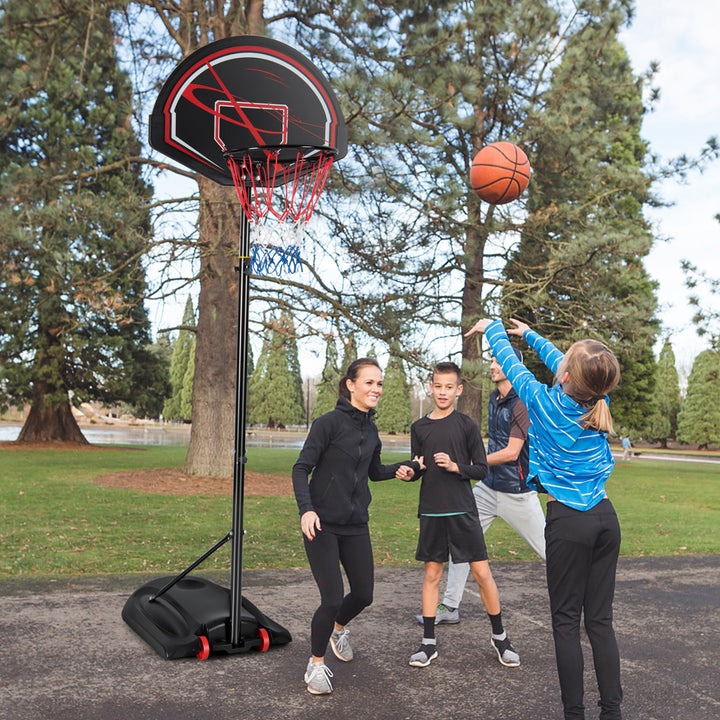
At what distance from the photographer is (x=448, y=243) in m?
18.2

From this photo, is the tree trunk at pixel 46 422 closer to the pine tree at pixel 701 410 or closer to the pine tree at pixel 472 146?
the pine tree at pixel 472 146

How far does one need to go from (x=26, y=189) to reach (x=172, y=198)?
109 inches

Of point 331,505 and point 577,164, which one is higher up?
point 577,164

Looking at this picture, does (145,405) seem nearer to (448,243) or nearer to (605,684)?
(448,243)

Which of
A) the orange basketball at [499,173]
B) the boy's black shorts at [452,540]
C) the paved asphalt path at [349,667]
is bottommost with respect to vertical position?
the paved asphalt path at [349,667]

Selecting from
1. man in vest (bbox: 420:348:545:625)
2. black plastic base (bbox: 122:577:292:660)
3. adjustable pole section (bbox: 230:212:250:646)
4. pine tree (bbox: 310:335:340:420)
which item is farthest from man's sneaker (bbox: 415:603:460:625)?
pine tree (bbox: 310:335:340:420)

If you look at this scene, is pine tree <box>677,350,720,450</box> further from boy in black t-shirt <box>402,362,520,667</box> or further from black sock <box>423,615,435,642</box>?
black sock <box>423,615,435,642</box>

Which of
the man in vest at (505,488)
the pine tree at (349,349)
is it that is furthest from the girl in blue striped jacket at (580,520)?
the pine tree at (349,349)

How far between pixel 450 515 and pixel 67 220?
10.8 m

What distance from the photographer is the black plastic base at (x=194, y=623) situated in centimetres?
455


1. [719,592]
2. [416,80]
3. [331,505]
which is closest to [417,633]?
[331,505]

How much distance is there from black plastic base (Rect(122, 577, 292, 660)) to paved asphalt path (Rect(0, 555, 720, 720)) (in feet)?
0.26

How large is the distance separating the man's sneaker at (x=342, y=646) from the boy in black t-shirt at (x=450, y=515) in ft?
1.44

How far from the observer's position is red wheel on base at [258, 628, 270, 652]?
4.69 m
